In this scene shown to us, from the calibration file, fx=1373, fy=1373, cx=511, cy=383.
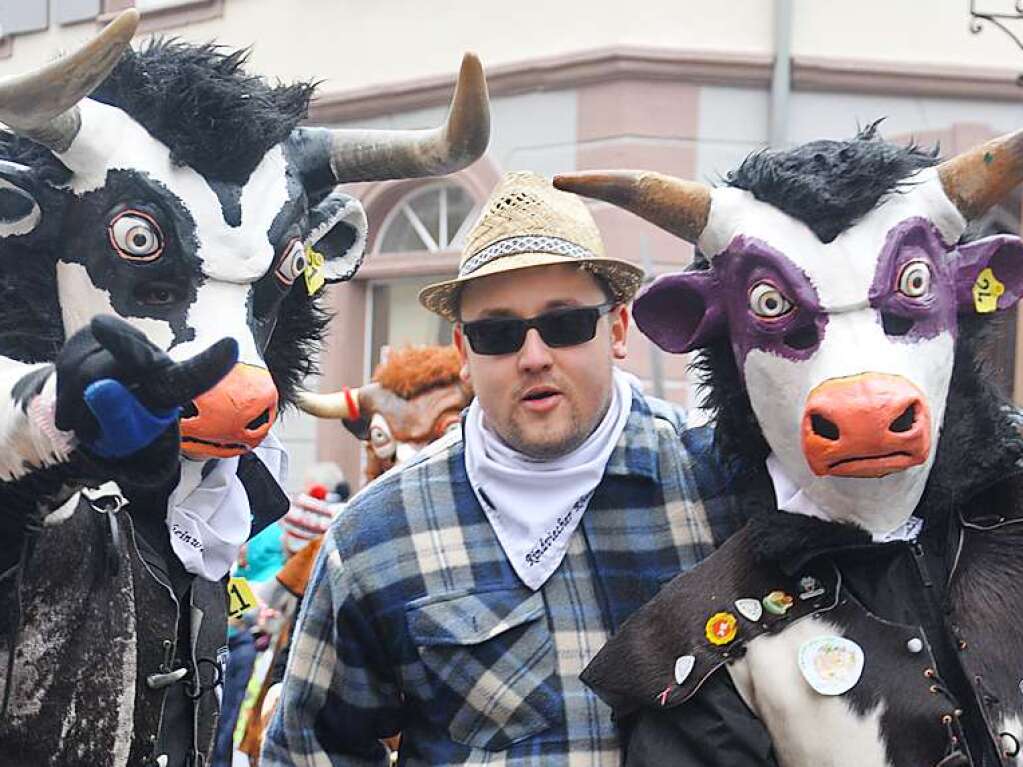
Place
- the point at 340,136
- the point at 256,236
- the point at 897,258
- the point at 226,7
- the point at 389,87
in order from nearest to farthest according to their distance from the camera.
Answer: the point at 897,258 → the point at 256,236 → the point at 340,136 → the point at 389,87 → the point at 226,7

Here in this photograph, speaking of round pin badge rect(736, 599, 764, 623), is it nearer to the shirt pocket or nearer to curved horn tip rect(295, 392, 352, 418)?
the shirt pocket

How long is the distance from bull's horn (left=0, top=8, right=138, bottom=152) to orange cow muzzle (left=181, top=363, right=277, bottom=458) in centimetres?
53

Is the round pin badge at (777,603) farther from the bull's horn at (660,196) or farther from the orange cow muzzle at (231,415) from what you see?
the orange cow muzzle at (231,415)

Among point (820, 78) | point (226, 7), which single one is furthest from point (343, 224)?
point (226, 7)

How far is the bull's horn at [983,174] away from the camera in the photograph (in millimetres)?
2459

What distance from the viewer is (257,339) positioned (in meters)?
2.70

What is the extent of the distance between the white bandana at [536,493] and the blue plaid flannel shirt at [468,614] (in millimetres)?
30

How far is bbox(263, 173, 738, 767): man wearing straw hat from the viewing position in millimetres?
2607

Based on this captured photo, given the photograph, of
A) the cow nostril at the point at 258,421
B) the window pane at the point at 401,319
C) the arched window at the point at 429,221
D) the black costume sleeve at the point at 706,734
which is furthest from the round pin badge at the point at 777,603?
the window pane at the point at 401,319

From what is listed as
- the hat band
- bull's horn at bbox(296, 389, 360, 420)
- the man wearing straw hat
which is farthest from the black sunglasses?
bull's horn at bbox(296, 389, 360, 420)

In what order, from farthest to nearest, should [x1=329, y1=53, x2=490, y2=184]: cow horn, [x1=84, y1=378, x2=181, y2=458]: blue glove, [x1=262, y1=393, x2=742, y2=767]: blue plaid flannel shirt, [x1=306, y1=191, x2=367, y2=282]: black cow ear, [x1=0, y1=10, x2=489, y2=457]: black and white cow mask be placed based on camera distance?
[x1=306, y1=191, x2=367, y2=282]: black cow ear → [x1=329, y1=53, x2=490, y2=184]: cow horn → [x1=262, y1=393, x2=742, y2=767]: blue plaid flannel shirt → [x1=0, y1=10, x2=489, y2=457]: black and white cow mask → [x1=84, y1=378, x2=181, y2=458]: blue glove

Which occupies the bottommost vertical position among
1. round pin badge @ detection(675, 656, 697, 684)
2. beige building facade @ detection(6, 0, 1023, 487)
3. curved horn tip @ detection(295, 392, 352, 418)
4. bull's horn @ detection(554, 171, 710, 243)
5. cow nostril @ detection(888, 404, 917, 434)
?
round pin badge @ detection(675, 656, 697, 684)

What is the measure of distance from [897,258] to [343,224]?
129 cm

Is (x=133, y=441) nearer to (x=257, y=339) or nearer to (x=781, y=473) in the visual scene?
(x=257, y=339)
